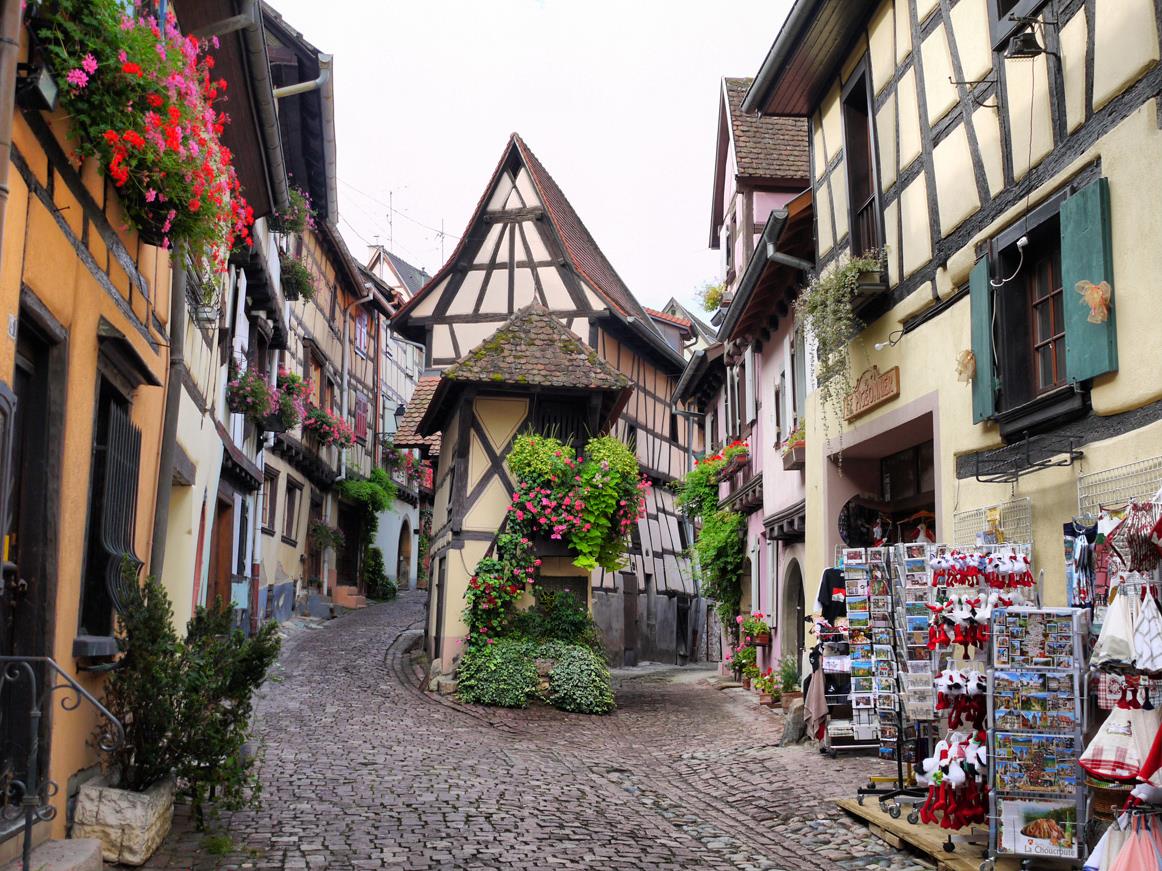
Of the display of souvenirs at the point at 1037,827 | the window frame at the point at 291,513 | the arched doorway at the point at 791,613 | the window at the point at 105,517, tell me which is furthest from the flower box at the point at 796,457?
the window frame at the point at 291,513

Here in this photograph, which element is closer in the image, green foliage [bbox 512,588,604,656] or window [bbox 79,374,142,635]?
window [bbox 79,374,142,635]

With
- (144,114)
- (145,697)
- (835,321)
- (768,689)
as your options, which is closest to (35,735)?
(145,697)

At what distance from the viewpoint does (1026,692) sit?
6.49m

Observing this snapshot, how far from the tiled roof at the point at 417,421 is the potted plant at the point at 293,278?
300 centimetres

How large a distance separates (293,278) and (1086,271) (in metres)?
15.5

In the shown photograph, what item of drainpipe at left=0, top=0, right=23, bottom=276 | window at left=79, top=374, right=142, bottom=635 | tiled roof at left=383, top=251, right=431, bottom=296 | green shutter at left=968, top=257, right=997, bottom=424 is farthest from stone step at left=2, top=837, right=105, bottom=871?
tiled roof at left=383, top=251, right=431, bottom=296

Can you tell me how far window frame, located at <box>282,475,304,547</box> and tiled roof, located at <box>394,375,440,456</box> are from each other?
9.61 feet

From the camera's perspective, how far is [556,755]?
11828 millimetres

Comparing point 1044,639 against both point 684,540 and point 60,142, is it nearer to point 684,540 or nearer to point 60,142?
point 60,142

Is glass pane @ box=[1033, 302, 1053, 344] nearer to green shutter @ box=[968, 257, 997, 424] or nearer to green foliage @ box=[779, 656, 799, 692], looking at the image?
green shutter @ box=[968, 257, 997, 424]

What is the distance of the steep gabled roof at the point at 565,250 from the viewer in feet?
75.9

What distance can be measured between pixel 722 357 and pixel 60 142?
16.1 metres

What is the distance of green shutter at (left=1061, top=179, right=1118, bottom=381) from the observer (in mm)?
6562

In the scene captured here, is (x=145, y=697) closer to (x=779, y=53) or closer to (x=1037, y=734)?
(x=1037, y=734)
